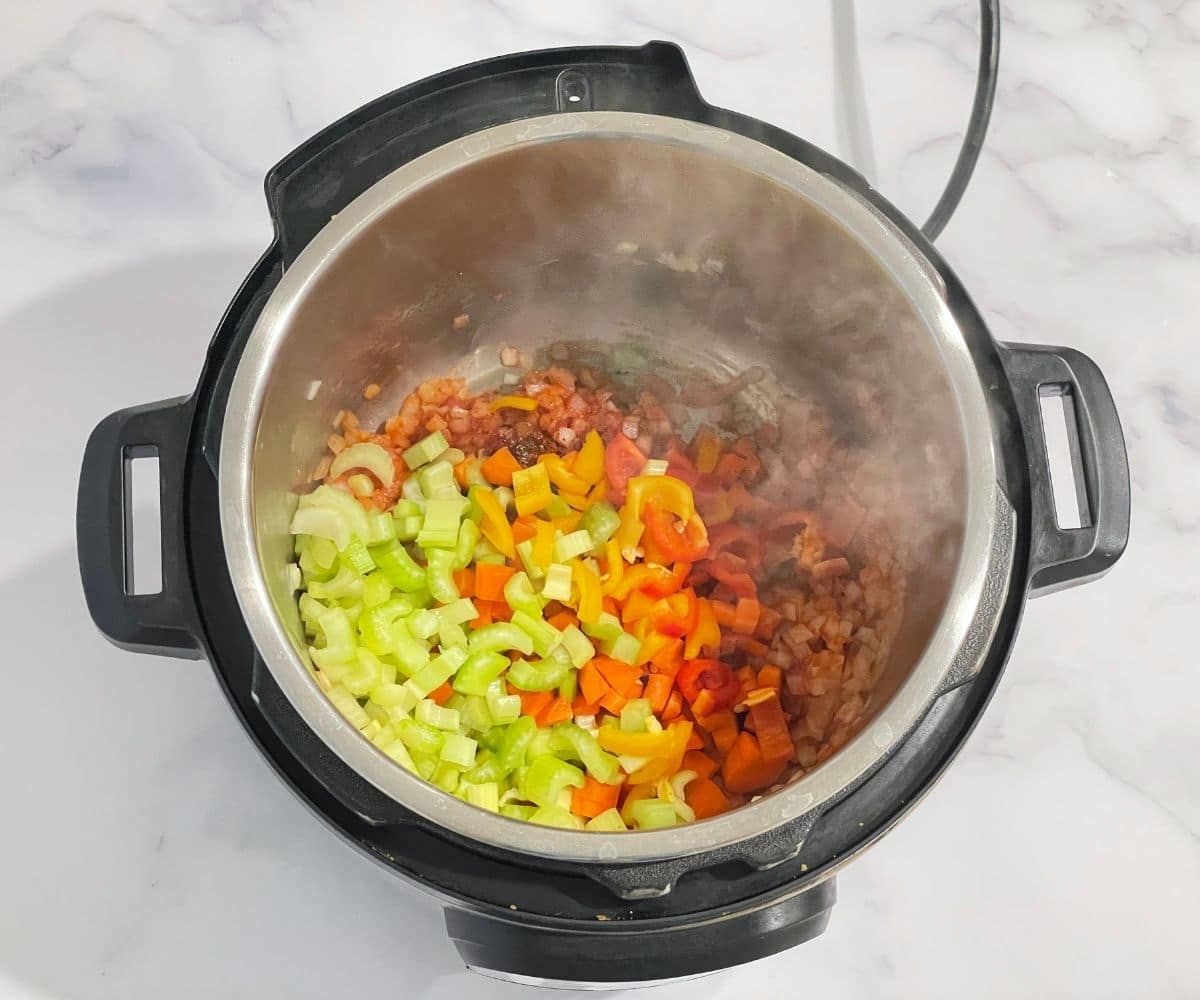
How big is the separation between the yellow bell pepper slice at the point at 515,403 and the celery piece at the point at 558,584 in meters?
0.20

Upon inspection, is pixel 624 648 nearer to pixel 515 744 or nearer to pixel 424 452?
pixel 515 744

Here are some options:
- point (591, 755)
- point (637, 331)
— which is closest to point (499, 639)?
point (591, 755)

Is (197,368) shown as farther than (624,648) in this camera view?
Yes

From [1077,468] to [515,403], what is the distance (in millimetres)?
553

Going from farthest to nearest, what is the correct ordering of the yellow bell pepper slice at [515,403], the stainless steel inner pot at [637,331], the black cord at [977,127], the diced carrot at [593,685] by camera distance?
the black cord at [977,127], the yellow bell pepper slice at [515,403], the diced carrot at [593,685], the stainless steel inner pot at [637,331]

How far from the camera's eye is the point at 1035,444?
812mm

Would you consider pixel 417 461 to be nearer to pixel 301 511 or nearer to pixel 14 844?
pixel 301 511

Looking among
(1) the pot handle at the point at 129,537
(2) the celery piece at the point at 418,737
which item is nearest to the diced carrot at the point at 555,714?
(2) the celery piece at the point at 418,737

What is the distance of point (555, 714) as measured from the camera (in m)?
0.96

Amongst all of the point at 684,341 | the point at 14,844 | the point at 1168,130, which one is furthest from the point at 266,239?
the point at 1168,130

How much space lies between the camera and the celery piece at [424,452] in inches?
40.8

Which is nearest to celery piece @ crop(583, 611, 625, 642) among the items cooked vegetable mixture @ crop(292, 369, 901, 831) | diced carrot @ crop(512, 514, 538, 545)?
cooked vegetable mixture @ crop(292, 369, 901, 831)

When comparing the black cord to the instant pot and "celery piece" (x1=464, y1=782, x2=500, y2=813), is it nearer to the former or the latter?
the instant pot

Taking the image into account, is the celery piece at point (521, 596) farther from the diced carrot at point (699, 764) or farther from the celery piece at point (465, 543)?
the diced carrot at point (699, 764)
